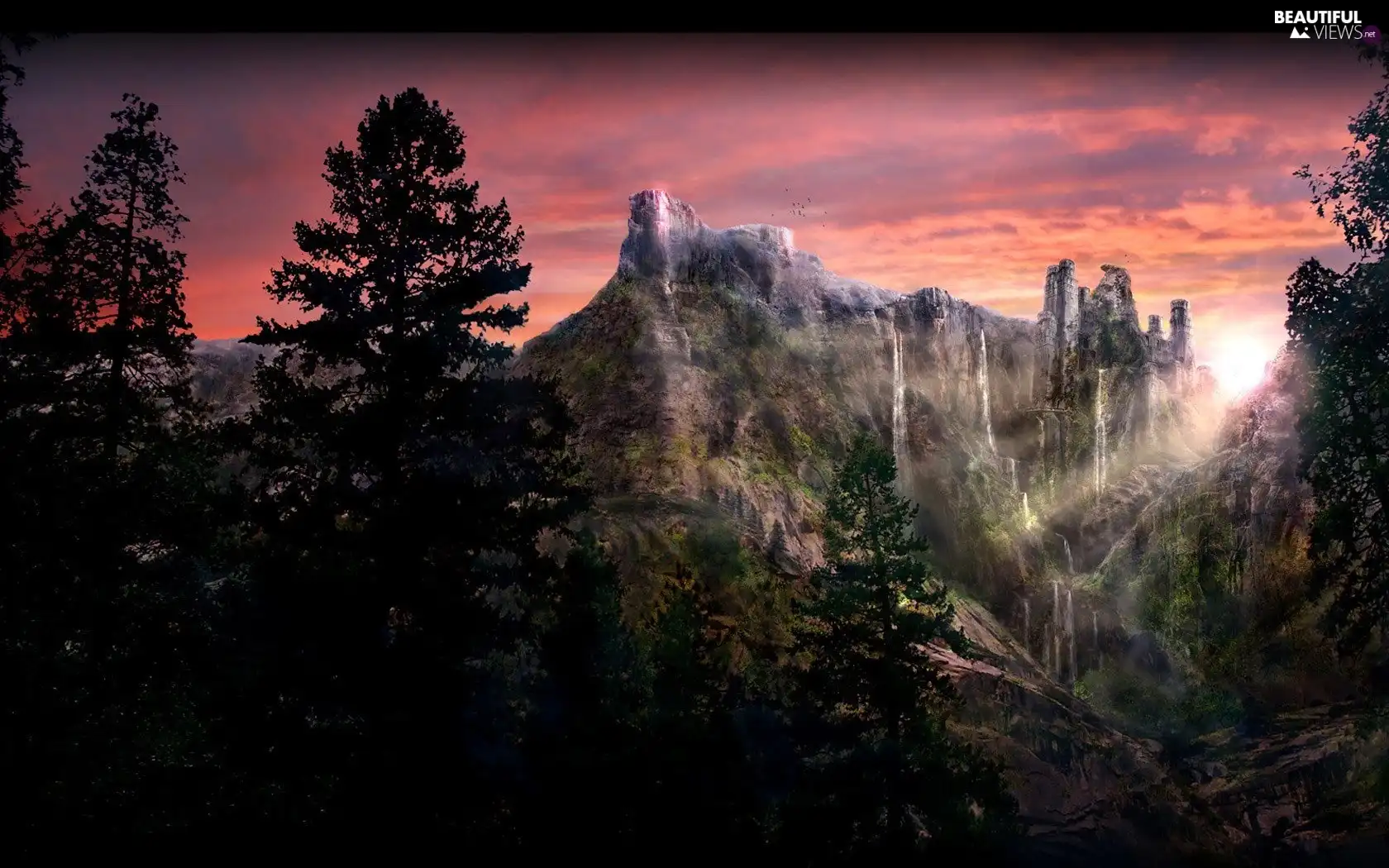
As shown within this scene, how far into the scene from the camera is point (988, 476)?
97125mm

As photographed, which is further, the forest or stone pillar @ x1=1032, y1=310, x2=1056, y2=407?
stone pillar @ x1=1032, y1=310, x2=1056, y2=407

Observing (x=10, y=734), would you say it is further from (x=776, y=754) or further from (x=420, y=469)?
Answer: (x=776, y=754)

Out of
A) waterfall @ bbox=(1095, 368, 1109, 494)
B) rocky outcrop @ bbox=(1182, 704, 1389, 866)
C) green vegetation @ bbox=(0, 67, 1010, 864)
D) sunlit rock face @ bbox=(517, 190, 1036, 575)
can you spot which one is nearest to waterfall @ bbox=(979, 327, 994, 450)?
sunlit rock face @ bbox=(517, 190, 1036, 575)

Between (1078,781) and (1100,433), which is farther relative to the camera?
(1100,433)

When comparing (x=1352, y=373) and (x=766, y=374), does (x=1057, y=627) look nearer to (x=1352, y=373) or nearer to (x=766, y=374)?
(x=766, y=374)

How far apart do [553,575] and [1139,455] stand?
11081 centimetres

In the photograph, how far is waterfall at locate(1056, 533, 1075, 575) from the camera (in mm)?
93562

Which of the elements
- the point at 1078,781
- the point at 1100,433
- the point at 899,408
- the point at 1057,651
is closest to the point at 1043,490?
the point at 1100,433

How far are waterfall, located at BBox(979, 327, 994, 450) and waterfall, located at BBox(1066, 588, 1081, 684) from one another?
30.1 metres

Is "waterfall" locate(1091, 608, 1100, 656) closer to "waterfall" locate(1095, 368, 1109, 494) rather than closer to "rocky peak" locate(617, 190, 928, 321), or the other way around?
"waterfall" locate(1095, 368, 1109, 494)

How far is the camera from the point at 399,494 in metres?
12.5

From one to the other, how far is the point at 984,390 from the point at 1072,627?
1557 inches

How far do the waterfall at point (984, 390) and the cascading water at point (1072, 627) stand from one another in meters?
30.1

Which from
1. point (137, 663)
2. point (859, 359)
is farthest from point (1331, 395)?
point (859, 359)
